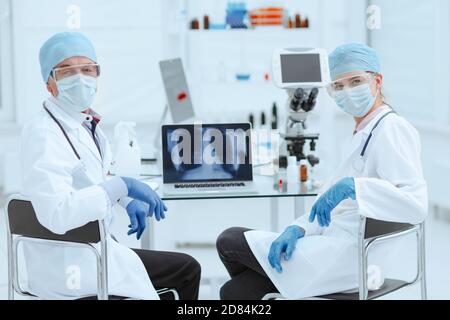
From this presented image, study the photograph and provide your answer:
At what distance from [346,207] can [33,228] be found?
1038 mm

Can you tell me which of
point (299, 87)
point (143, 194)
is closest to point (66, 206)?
point (143, 194)

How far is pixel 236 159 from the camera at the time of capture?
121 inches

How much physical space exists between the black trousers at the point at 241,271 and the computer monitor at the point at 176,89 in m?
1.14

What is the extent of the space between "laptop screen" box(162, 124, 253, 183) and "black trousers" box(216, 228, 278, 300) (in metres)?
0.29

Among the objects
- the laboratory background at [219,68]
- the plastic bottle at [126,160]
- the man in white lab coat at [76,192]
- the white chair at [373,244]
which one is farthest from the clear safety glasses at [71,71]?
the laboratory background at [219,68]

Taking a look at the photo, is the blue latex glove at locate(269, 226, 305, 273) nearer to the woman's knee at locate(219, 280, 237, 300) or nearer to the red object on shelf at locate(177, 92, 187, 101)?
the woman's knee at locate(219, 280, 237, 300)

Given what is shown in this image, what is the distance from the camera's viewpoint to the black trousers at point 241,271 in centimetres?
271

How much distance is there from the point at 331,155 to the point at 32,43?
2391 millimetres

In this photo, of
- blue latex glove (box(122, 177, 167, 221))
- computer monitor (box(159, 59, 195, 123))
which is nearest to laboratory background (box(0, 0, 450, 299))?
computer monitor (box(159, 59, 195, 123))

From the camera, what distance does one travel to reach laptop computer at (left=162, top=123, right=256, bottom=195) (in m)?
3.07

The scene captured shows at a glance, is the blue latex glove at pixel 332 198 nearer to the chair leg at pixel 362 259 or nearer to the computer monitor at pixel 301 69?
the chair leg at pixel 362 259

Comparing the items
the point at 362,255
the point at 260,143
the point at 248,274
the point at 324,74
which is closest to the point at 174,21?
the point at 260,143

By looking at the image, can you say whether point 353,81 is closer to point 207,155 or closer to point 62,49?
point 207,155

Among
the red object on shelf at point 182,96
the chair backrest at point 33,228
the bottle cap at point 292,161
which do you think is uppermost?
the red object on shelf at point 182,96
